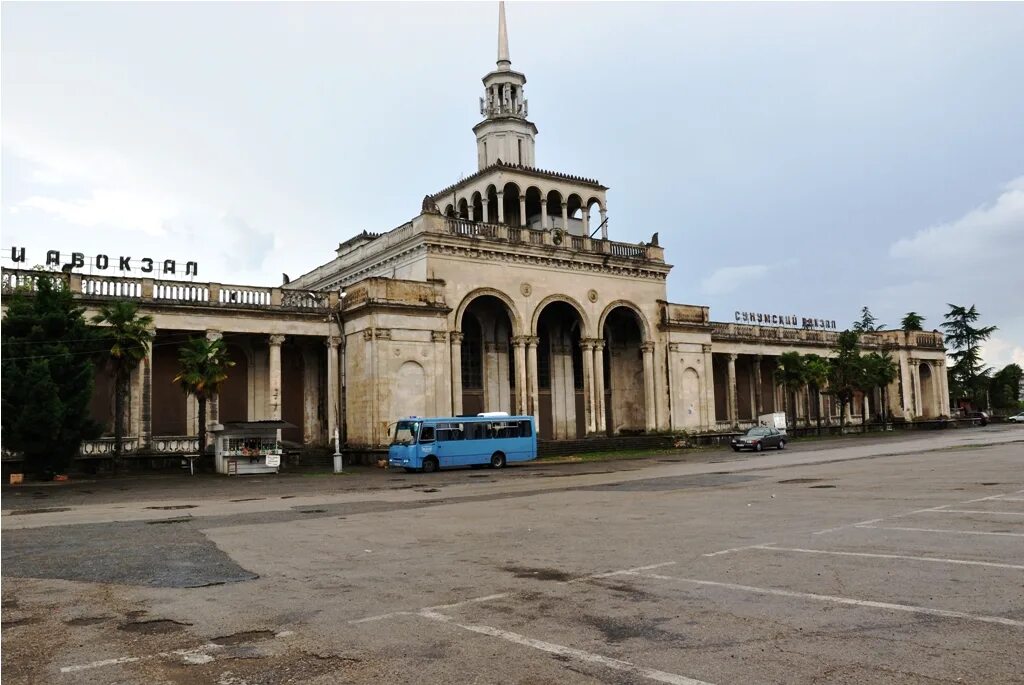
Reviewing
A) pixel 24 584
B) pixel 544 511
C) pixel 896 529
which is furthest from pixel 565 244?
pixel 24 584

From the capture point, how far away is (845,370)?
6009 centimetres

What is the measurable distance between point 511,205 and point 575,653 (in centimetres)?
4464

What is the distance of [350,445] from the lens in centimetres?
3822

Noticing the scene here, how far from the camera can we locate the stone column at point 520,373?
42125 mm

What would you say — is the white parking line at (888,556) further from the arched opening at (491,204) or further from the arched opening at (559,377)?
the arched opening at (491,204)

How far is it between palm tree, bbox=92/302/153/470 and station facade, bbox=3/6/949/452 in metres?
2.97

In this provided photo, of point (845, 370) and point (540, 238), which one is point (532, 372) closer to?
point (540, 238)

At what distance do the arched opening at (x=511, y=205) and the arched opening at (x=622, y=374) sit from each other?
27.5 ft

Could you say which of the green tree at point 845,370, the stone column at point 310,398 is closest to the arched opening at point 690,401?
the green tree at point 845,370

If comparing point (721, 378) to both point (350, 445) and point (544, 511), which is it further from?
point (544, 511)

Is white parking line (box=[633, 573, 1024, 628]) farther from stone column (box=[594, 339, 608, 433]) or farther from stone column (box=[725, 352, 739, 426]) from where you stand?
Answer: stone column (box=[725, 352, 739, 426])

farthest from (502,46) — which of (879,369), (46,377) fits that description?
(879,369)

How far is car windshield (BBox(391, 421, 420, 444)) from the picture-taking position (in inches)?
1282

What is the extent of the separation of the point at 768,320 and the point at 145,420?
44955 mm
